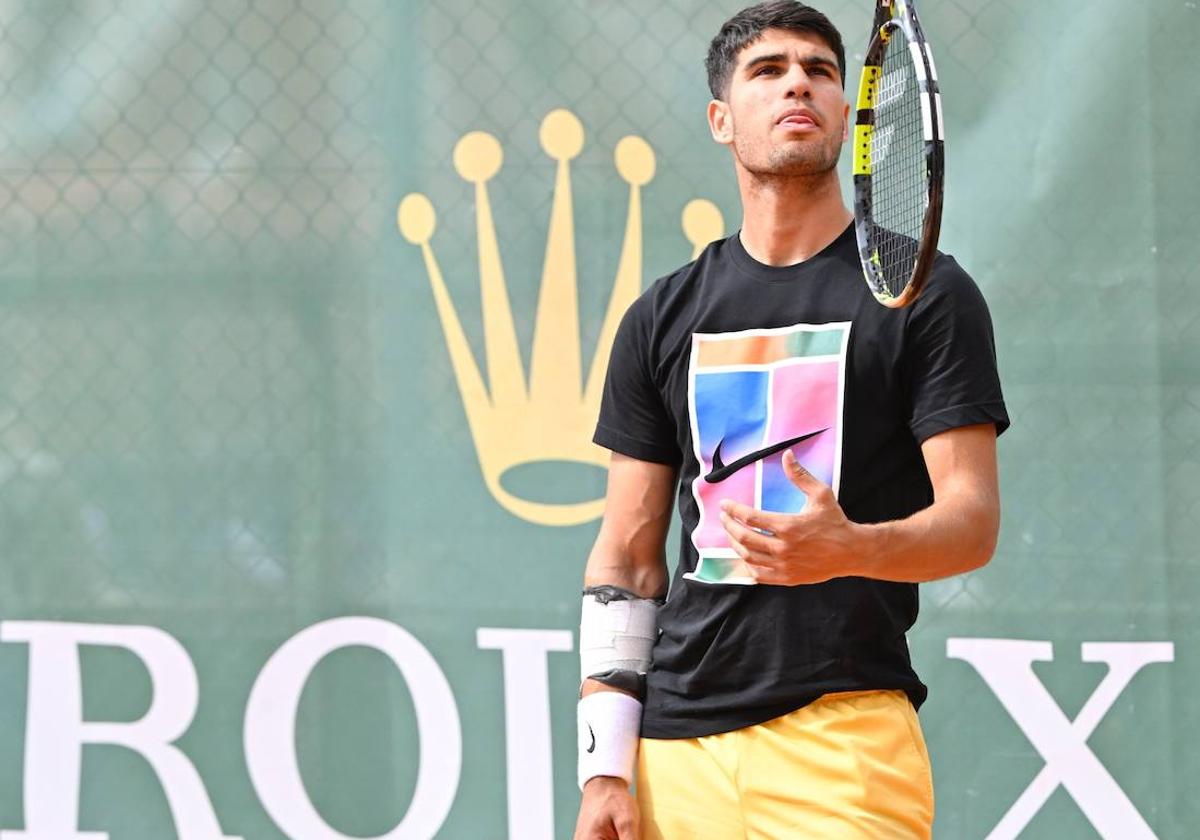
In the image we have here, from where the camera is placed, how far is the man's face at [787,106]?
1.94 metres

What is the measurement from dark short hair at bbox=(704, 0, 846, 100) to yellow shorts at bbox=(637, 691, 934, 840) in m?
0.85

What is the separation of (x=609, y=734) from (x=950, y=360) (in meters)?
0.65

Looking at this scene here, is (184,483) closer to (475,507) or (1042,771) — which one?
(475,507)

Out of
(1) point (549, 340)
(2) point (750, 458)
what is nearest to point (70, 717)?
(1) point (549, 340)

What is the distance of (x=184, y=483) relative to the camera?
10.6ft

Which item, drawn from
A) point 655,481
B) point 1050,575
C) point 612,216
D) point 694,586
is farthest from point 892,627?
point 612,216

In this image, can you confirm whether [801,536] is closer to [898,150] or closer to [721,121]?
[721,121]

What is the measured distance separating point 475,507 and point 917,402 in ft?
4.92

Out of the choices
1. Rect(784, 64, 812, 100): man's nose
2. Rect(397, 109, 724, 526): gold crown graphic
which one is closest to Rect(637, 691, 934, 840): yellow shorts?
Rect(784, 64, 812, 100): man's nose

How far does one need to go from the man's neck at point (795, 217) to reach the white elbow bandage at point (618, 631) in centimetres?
49

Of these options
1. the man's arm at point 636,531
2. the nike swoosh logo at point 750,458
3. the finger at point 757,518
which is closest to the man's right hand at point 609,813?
the man's arm at point 636,531

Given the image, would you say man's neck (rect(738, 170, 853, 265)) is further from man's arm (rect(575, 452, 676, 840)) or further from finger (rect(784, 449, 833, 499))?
finger (rect(784, 449, 833, 499))

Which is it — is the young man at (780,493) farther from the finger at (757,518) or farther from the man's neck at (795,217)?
the finger at (757,518)

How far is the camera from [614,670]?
2.03m
